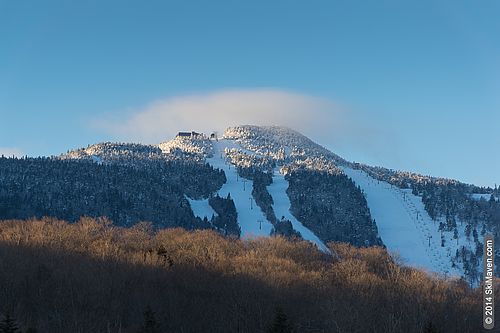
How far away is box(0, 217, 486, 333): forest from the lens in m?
63.8

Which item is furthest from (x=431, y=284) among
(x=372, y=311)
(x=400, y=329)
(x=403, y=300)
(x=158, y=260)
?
(x=158, y=260)

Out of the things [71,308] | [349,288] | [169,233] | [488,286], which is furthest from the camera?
[169,233]

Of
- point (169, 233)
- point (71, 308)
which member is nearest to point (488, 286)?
point (71, 308)

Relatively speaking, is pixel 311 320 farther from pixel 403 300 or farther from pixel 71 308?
pixel 71 308

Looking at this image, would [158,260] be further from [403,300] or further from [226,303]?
[403,300]

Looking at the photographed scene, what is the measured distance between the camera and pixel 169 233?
13638 cm

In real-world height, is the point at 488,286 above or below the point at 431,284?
above

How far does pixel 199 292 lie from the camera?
260 feet

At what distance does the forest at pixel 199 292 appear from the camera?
209ft

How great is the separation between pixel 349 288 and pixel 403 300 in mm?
9125

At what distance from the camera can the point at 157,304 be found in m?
71.0

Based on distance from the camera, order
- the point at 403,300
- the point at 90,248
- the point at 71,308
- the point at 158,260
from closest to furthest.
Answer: the point at 71,308 < the point at 403,300 < the point at 158,260 < the point at 90,248

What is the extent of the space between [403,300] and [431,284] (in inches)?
547

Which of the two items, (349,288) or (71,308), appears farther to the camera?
(349,288)
